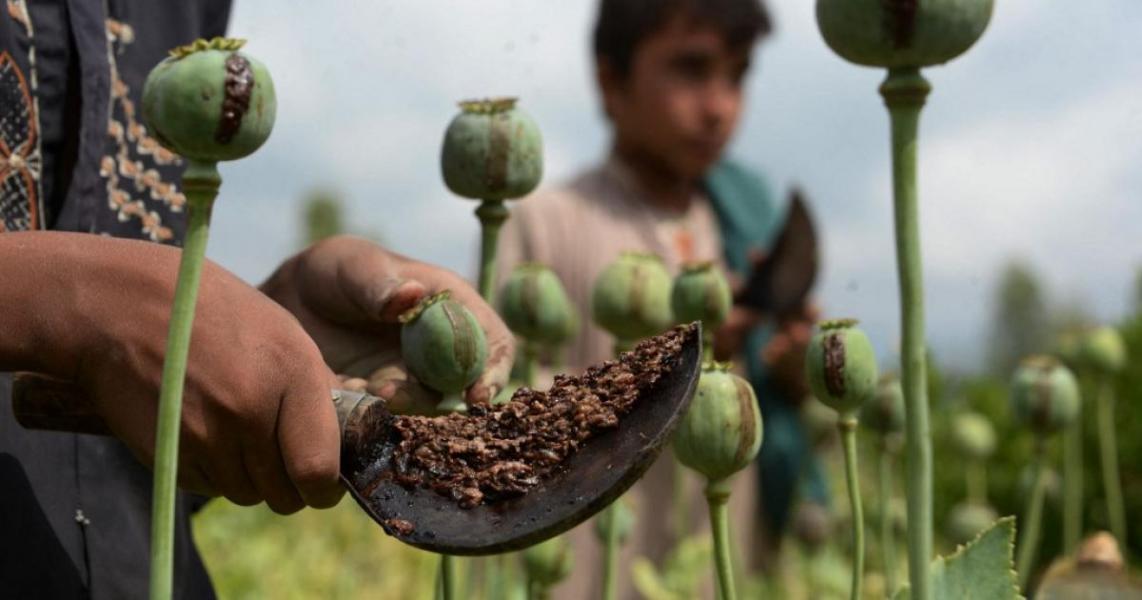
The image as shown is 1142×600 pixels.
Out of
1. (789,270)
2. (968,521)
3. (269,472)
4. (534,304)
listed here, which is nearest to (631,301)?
(534,304)

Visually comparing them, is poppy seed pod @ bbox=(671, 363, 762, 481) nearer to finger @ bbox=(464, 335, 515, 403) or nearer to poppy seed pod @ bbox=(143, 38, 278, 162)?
finger @ bbox=(464, 335, 515, 403)

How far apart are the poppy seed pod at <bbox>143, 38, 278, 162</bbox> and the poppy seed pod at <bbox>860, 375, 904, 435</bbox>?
21.0 inches

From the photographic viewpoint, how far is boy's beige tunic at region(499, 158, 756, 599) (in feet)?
6.25

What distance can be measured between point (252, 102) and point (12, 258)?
0.48 feet

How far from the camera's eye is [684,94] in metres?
1.92

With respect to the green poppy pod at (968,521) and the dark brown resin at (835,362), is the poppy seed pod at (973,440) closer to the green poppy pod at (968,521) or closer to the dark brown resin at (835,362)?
the green poppy pod at (968,521)

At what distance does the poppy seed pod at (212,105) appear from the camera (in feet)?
1.35

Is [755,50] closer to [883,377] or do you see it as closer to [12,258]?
[883,377]

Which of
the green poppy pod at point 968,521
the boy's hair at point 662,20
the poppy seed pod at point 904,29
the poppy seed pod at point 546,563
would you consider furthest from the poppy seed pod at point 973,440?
the poppy seed pod at point 904,29

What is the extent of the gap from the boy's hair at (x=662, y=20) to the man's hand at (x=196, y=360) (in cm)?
153

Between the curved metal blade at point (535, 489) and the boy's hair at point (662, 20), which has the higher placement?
the boy's hair at point (662, 20)

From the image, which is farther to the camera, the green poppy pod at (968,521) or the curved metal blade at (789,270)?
the curved metal blade at (789,270)

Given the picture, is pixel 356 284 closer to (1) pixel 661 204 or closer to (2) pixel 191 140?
(2) pixel 191 140

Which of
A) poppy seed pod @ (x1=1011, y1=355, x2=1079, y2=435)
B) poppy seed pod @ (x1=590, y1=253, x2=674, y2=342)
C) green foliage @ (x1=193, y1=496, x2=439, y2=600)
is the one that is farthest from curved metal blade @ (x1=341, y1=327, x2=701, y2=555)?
green foliage @ (x1=193, y1=496, x2=439, y2=600)
